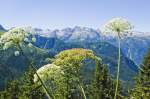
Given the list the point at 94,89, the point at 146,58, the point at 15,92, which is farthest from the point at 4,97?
the point at 146,58

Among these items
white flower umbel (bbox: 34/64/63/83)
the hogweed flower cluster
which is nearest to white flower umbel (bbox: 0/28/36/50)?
the hogweed flower cluster

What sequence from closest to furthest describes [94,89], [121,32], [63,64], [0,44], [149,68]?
[0,44], [121,32], [63,64], [149,68], [94,89]

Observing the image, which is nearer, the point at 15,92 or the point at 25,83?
the point at 25,83

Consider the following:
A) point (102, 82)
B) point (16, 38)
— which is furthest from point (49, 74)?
point (102, 82)

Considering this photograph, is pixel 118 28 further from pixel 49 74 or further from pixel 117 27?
pixel 49 74

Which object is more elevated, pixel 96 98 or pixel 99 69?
pixel 99 69

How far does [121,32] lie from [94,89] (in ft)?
235

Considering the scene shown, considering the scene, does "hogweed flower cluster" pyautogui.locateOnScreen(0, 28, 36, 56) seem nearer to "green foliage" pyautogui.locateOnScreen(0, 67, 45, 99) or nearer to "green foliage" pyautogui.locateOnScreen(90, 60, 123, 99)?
"green foliage" pyautogui.locateOnScreen(0, 67, 45, 99)

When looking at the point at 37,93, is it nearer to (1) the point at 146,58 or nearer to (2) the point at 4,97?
(2) the point at 4,97

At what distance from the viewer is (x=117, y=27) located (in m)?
11.4

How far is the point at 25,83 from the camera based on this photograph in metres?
76.5

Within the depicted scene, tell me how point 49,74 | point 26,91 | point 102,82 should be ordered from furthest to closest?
1. point 102,82
2. point 26,91
3. point 49,74

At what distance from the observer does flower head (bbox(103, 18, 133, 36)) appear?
37.3 feet

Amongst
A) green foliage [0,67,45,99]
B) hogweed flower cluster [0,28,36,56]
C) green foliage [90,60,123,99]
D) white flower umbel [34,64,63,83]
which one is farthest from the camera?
green foliage [90,60,123,99]
